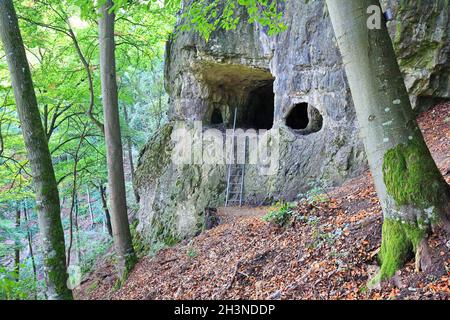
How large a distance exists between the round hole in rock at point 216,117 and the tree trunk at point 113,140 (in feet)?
23.5

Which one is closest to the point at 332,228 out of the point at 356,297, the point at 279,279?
the point at 279,279

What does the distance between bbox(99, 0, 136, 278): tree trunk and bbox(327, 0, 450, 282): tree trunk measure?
634cm

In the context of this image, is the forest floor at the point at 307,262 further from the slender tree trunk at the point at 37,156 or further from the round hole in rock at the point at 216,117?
the round hole in rock at the point at 216,117

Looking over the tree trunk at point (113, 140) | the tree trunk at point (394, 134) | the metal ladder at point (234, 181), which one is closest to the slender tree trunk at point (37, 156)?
the tree trunk at point (113, 140)

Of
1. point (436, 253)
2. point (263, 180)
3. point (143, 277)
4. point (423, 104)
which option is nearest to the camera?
point (436, 253)

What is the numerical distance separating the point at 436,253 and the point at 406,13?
7.66 metres

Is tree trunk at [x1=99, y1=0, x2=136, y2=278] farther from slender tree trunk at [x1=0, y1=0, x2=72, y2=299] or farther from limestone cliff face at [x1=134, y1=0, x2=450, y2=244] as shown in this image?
slender tree trunk at [x1=0, y1=0, x2=72, y2=299]

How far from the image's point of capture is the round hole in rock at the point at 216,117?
1520cm

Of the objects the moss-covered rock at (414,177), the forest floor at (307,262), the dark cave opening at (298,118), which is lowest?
the forest floor at (307,262)

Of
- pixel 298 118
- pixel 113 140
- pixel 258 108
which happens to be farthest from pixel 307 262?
pixel 258 108

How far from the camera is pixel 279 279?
13.9 ft

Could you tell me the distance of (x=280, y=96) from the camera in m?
11.0

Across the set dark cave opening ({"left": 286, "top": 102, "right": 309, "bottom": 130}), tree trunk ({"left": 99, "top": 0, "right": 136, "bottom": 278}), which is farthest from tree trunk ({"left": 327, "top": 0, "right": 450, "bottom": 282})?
dark cave opening ({"left": 286, "top": 102, "right": 309, "bottom": 130})

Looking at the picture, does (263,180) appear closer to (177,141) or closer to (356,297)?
(177,141)
